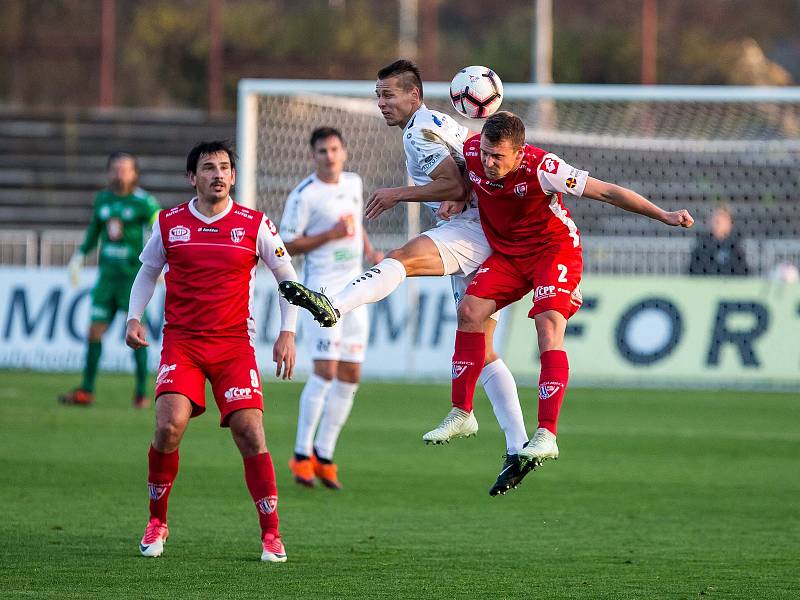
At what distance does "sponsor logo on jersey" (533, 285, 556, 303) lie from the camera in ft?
25.9

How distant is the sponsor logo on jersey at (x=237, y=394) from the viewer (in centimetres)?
760

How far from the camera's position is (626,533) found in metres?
8.84

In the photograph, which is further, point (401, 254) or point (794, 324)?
point (794, 324)

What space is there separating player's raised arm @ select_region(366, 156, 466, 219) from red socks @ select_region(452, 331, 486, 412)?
0.78m

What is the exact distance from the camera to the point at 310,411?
35.6ft

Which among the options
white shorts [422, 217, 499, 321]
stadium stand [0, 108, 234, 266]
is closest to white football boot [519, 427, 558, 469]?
white shorts [422, 217, 499, 321]

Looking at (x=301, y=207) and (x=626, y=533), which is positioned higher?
(x=301, y=207)

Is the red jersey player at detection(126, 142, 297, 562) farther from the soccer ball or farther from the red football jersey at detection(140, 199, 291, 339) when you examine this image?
the soccer ball

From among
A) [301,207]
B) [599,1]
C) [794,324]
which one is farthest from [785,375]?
[599,1]

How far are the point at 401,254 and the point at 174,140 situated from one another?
23432 millimetres

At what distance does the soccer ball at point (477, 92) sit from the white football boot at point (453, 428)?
166cm

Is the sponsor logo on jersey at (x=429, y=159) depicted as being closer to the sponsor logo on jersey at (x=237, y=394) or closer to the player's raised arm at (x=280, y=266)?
the player's raised arm at (x=280, y=266)

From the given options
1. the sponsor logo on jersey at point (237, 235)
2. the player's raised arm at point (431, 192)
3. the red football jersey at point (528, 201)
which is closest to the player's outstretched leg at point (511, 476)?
the red football jersey at point (528, 201)

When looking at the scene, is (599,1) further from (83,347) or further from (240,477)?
(240,477)
